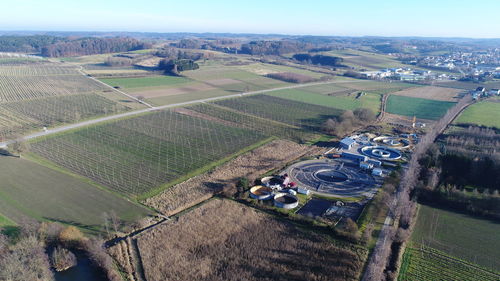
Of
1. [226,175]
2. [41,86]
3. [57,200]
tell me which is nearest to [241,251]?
[226,175]

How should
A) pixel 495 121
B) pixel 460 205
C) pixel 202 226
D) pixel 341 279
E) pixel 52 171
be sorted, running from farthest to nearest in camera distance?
1. pixel 495 121
2. pixel 52 171
3. pixel 460 205
4. pixel 202 226
5. pixel 341 279

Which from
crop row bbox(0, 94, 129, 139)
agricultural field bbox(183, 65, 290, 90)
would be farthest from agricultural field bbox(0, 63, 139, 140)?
agricultural field bbox(183, 65, 290, 90)

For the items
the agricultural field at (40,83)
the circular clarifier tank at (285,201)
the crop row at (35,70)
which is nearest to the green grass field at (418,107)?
the circular clarifier tank at (285,201)

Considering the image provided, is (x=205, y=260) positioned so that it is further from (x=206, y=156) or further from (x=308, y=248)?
(x=206, y=156)

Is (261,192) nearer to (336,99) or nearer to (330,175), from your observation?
(330,175)

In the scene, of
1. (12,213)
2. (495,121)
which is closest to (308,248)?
(12,213)

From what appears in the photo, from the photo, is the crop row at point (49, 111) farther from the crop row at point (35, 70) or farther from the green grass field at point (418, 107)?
the green grass field at point (418, 107)
